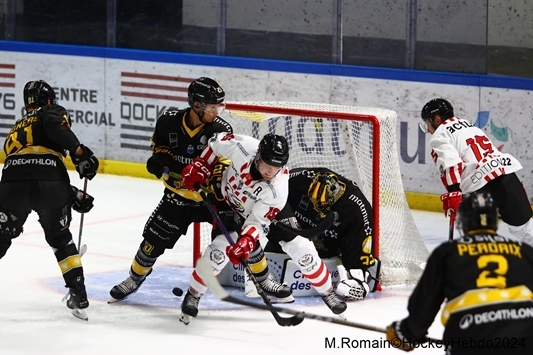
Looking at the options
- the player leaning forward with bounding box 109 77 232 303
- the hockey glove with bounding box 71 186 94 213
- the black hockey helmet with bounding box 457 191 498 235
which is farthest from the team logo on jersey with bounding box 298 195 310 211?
the black hockey helmet with bounding box 457 191 498 235

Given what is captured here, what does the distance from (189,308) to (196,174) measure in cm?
62

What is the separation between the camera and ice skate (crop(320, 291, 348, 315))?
522cm

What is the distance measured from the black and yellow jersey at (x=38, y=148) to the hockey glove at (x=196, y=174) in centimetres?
51

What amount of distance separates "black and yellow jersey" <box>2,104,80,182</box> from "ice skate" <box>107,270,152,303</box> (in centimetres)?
74

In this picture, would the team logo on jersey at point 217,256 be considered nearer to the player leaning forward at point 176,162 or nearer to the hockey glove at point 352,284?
the player leaning forward at point 176,162

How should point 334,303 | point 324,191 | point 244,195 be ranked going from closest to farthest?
point 244,195 < point 334,303 < point 324,191

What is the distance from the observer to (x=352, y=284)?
5691mm

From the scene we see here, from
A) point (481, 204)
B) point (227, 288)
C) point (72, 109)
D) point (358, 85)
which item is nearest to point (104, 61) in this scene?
point (72, 109)

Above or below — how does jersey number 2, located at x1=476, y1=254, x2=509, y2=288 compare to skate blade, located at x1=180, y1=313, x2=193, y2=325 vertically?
above

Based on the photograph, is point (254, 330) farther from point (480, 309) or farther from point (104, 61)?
point (104, 61)

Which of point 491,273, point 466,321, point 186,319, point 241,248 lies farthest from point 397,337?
point 186,319

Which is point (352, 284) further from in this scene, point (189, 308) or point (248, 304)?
point (248, 304)

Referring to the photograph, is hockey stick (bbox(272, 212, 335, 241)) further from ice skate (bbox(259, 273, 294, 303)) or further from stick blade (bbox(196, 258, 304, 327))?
stick blade (bbox(196, 258, 304, 327))

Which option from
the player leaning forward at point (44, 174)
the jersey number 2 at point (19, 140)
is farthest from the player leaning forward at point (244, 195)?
the jersey number 2 at point (19, 140)
